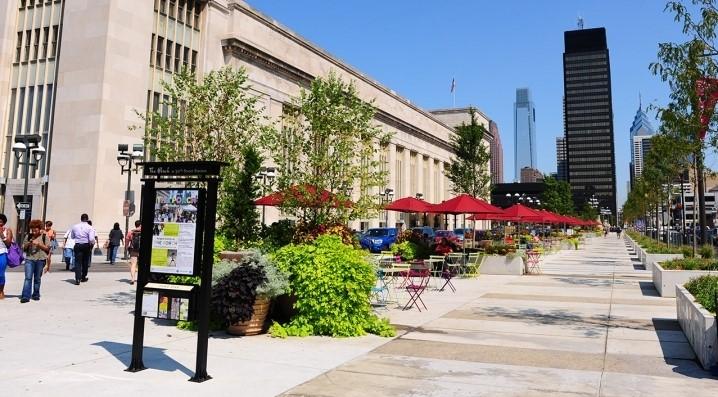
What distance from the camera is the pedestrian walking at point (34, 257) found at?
11930mm

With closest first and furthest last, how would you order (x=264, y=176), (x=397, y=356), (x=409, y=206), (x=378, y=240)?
1. (x=397, y=356)
2. (x=409, y=206)
3. (x=264, y=176)
4. (x=378, y=240)

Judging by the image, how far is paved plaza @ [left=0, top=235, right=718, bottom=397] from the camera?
5.80m

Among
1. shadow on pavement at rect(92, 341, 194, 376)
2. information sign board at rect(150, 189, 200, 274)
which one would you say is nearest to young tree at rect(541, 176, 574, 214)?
shadow on pavement at rect(92, 341, 194, 376)

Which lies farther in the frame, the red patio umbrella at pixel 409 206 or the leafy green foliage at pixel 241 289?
the red patio umbrella at pixel 409 206

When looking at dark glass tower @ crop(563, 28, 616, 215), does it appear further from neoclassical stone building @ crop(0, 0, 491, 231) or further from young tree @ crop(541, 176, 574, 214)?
neoclassical stone building @ crop(0, 0, 491, 231)

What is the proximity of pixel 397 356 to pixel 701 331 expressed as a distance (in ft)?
13.7

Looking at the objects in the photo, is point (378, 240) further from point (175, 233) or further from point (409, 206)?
point (175, 233)

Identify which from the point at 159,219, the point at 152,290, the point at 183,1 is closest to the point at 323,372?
the point at 152,290

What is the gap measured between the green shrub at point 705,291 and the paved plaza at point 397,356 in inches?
30.2

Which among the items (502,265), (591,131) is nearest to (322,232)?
(502,265)

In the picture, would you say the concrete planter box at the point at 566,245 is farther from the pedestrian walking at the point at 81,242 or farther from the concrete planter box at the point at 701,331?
the pedestrian walking at the point at 81,242

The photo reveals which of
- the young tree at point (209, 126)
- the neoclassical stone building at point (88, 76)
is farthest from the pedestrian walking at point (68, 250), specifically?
the neoclassical stone building at point (88, 76)

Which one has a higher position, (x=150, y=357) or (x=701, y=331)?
(x=701, y=331)

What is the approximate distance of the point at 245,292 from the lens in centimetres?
838
